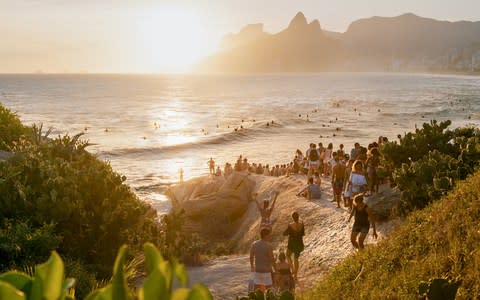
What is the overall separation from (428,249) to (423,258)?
300 mm

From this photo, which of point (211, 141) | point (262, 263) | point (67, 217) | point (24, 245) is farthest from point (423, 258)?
point (211, 141)

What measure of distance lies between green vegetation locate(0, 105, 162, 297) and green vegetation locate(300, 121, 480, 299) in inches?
207

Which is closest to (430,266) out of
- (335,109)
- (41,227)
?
(41,227)

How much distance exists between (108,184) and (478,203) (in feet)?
30.2

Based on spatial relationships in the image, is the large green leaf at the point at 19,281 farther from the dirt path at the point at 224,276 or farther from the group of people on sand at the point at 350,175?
the group of people on sand at the point at 350,175

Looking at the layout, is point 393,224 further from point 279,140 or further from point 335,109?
point 335,109

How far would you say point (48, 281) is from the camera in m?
1.32

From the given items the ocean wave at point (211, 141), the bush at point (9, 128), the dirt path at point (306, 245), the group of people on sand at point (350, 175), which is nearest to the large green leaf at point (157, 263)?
the dirt path at point (306, 245)

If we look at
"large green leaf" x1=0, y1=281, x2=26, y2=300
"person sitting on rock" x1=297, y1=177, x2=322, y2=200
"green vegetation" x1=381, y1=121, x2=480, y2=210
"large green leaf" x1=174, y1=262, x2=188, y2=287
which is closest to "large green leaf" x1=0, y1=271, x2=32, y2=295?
"large green leaf" x1=0, y1=281, x2=26, y2=300

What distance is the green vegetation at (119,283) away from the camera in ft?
4.02

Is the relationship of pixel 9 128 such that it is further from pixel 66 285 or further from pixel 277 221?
pixel 66 285

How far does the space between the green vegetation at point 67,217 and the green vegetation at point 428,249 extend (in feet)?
17.3

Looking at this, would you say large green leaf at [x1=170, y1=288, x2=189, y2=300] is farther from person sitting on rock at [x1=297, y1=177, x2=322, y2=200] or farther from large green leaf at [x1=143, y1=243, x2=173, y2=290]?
person sitting on rock at [x1=297, y1=177, x2=322, y2=200]

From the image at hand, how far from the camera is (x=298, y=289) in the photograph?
1237 centimetres
